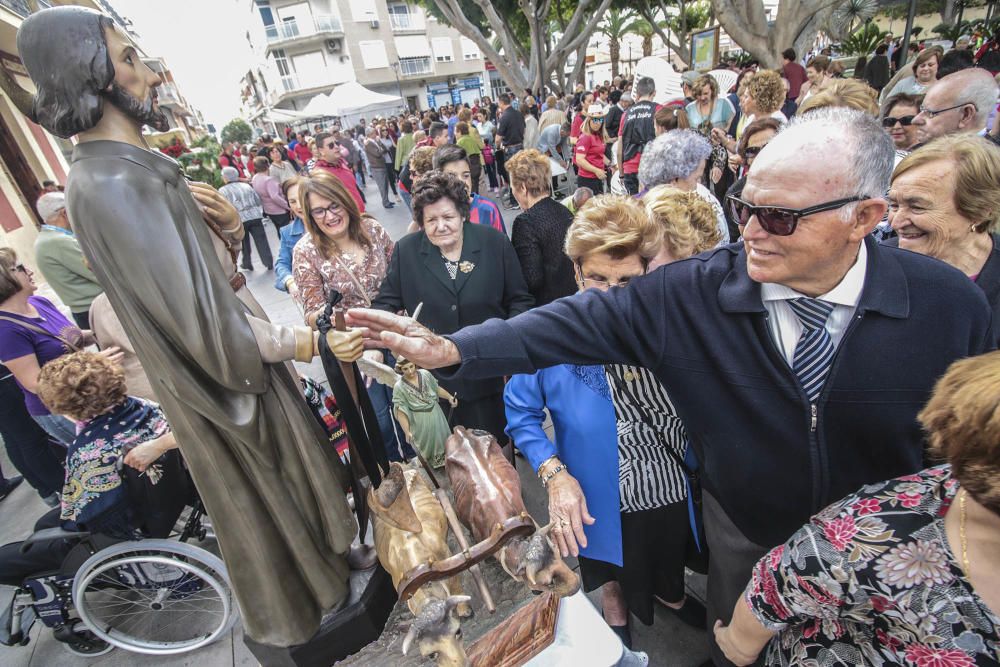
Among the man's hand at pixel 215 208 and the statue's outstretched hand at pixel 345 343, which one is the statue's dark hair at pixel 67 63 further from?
the statue's outstretched hand at pixel 345 343

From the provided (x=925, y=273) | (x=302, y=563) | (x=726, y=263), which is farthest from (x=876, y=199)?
(x=302, y=563)

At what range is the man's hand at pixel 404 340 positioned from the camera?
1.33 meters

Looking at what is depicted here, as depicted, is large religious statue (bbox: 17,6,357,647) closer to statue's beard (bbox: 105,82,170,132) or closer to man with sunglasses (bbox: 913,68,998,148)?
statue's beard (bbox: 105,82,170,132)

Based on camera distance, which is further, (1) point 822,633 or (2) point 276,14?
(2) point 276,14

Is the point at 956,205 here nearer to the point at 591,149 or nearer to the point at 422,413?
Answer: the point at 422,413

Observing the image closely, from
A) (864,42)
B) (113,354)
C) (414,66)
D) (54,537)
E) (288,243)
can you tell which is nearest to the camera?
(54,537)

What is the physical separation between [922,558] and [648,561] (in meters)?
1.26

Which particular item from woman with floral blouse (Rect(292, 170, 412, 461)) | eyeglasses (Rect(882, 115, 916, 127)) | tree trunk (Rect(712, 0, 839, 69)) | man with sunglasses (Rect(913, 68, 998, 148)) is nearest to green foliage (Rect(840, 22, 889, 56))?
tree trunk (Rect(712, 0, 839, 69))

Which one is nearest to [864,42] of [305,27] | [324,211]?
[324,211]

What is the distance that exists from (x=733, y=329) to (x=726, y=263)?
9.3 inches

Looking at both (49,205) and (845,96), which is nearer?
(845,96)

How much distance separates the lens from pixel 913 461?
1.26 metres

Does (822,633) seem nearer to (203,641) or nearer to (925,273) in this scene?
(925,273)

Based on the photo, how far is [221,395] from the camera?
1398 millimetres
